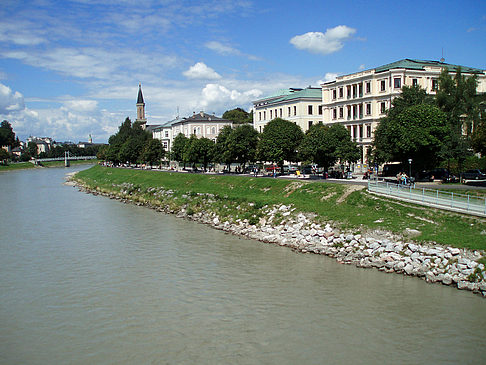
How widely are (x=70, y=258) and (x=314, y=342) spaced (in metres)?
17.4

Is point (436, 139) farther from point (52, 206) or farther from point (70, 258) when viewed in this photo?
point (52, 206)

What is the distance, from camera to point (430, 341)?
15.0 metres

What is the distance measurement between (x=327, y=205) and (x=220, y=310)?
17.2 m

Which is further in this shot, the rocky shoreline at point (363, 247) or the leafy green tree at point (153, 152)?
the leafy green tree at point (153, 152)

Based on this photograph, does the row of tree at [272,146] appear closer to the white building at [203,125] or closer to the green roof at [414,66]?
the white building at [203,125]

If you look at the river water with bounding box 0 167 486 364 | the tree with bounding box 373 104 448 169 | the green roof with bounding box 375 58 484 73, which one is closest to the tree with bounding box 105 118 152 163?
the green roof with bounding box 375 58 484 73

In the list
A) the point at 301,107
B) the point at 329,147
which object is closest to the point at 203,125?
the point at 301,107

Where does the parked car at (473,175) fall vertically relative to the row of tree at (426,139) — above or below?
below

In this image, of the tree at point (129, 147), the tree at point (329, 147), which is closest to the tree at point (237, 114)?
the tree at point (129, 147)

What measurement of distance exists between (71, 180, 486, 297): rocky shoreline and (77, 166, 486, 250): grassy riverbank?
586 mm

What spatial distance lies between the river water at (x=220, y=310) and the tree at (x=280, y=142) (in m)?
26.6

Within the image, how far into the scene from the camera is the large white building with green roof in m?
60.3

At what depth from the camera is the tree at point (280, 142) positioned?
53938 mm

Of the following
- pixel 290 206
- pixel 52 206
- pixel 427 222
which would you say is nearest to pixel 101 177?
pixel 52 206
